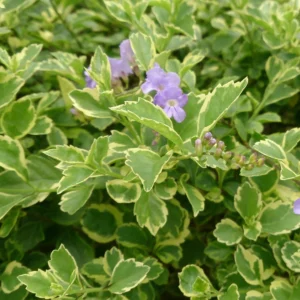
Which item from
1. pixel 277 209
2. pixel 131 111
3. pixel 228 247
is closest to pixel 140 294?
pixel 228 247

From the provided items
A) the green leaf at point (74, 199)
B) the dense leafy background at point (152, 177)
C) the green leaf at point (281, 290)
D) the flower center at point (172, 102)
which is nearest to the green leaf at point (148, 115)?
the dense leafy background at point (152, 177)

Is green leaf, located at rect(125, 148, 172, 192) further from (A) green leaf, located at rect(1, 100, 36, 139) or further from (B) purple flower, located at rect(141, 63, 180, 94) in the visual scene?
(A) green leaf, located at rect(1, 100, 36, 139)

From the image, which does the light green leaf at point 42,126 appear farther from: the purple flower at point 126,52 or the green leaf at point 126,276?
the green leaf at point 126,276

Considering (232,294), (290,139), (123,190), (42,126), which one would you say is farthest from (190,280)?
(42,126)

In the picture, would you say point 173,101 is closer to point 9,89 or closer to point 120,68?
point 120,68

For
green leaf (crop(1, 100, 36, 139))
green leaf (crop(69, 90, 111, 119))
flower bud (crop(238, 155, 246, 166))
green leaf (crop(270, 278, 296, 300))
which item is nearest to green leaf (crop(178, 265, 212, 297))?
green leaf (crop(270, 278, 296, 300))

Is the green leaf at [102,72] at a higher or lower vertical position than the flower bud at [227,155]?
higher
